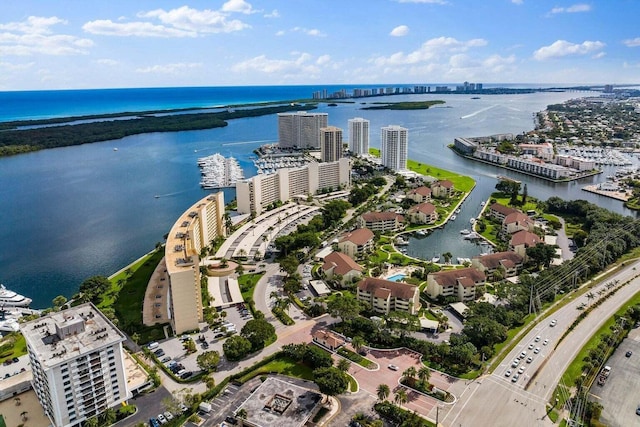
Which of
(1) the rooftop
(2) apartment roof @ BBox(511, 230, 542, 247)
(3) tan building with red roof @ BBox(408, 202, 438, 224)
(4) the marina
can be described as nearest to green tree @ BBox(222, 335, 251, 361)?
(1) the rooftop

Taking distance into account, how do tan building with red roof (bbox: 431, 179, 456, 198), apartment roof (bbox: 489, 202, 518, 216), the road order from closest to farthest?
1. the road
2. apartment roof (bbox: 489, 202, 518, 216)
3. tan building with red roof (bbox: 431, 179, 456, 198)

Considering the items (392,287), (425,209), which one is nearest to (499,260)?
(392,287)

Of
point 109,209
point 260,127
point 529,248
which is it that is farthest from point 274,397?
point 260,127

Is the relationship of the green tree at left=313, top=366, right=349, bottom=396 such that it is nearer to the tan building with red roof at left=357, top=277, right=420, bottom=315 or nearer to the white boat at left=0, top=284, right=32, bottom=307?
the tan building with red roof at left=357, top=277, right=420, bottom=315

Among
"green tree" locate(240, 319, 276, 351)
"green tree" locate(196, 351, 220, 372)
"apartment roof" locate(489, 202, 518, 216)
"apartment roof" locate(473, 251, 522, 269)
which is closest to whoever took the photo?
"green tree" locate(196, 351, 220, 372)

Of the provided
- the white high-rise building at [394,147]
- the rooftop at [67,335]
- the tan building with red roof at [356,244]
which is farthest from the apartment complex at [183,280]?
the white high-rise building at [394,147]

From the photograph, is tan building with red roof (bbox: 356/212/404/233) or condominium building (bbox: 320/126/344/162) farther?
condominium building (bbox: 320/126/344/162)

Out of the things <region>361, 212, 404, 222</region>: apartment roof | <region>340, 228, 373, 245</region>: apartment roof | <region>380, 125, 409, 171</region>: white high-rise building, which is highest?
<region>380, 125, 409, 171</region>: white high-rise building
